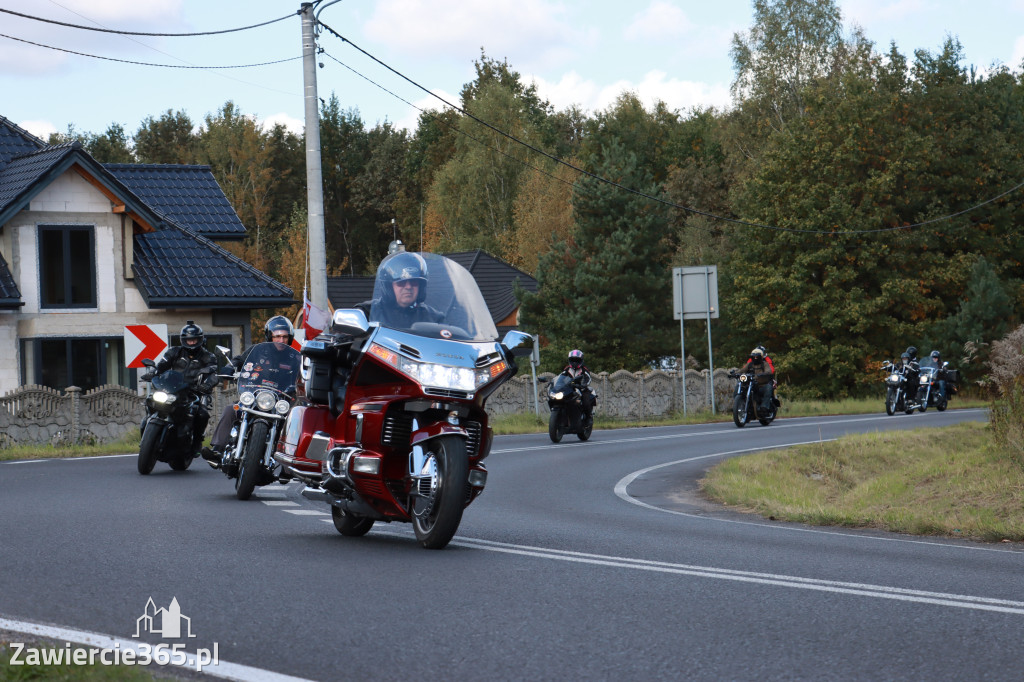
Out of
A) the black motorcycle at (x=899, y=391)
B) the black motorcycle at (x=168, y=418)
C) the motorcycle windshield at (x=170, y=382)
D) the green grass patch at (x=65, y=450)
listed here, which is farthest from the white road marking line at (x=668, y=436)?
the green grass patch at (x=65, y=450)

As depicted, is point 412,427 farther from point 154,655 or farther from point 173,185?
point 173,185

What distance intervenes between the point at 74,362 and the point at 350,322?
A: 21.0 meters

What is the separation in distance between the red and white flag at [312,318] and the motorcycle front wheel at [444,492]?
34.7 ft

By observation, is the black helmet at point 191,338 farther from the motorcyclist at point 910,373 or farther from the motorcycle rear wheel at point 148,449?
the motorcyclist at point 910,373

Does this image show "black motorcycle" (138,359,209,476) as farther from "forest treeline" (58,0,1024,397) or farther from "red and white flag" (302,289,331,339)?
"forest treeline" (58,0,1024,397)

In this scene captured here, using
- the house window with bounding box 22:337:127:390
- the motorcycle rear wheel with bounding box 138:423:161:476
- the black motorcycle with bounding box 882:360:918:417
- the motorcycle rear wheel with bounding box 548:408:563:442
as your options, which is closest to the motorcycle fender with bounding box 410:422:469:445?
the motorcycle rear wheel with bounding box 138:423:161:476

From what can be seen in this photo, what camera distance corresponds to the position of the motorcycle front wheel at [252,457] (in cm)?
1188

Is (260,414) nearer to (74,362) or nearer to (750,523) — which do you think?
(750,523)

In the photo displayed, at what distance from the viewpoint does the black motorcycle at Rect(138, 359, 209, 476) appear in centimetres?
1491

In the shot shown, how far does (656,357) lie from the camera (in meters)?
52.7

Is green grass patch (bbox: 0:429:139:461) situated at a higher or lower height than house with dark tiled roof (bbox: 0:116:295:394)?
lower

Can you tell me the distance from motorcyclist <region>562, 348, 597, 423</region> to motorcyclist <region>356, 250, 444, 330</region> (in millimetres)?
14144

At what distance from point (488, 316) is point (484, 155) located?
63830 millimetres

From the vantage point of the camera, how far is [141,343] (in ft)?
68.1
